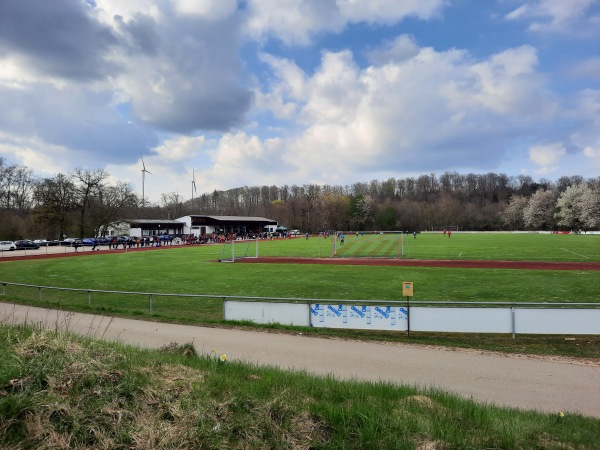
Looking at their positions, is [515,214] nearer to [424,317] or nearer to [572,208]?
[572,208]

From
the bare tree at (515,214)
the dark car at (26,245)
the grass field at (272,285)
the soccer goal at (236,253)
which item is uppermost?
the bare tree at (515,214)

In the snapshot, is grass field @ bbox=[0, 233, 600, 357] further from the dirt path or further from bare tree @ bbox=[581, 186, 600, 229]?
bare tree @ bbox=[581, 186, 600, 229]

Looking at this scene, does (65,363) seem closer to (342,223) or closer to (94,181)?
(94,181)

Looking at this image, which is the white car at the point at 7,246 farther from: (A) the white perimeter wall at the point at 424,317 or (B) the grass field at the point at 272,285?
(A) the white perimeter wall at the point at 424,317

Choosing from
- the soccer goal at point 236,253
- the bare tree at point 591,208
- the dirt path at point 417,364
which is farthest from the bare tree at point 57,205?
the bare tree at point 591,208

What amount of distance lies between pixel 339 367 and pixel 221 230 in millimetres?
93703

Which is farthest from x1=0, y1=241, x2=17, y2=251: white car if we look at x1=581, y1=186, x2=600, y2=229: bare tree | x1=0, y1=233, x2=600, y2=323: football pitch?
x1=581, y1=186, x2=600, y2=229: bare tree

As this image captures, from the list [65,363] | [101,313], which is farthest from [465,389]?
A: [101,313]

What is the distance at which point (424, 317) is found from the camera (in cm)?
1280

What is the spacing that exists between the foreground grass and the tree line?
77570 mm

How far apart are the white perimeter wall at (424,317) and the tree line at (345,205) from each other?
71.9m

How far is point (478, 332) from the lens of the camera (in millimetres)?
12656

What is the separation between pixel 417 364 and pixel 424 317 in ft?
11.9

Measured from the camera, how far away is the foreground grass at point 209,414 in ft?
13.5
